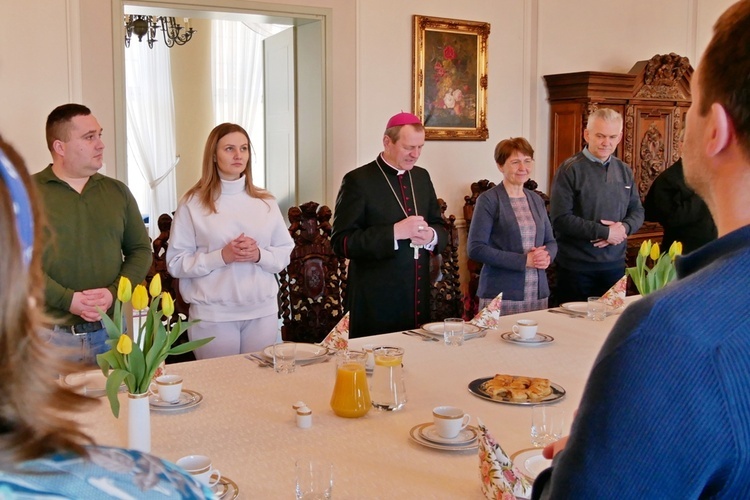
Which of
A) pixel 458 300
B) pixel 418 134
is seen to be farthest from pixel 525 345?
pixel 458 300

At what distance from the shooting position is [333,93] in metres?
5.54

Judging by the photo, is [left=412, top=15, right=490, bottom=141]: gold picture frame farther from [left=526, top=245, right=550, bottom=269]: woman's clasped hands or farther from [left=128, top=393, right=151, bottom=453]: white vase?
[left=128, top=393, right=151, bottom=453]: white vase

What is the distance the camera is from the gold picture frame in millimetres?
5879

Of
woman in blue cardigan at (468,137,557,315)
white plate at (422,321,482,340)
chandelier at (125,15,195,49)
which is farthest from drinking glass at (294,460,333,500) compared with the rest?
chandelier at (125,15,195,49)

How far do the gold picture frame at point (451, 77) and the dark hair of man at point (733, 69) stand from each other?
481cm

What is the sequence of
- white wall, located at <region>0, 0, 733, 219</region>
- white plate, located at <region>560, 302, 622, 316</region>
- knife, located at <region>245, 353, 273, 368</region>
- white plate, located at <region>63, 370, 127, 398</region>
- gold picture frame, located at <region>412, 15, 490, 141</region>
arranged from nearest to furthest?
1. white plate, located at <region>63, 370, 127, 398</region>
2. knife, located at <region>245, 353, 273, 368</region>
3. white plate, located at <region>560, 302, 622, 316</region>
4. white wall, located at <region>0, 0, 733, 219</region>
5. gold picture frame, located at <region>412, 15, 490, 141</region>

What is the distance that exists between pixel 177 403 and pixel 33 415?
159 cm

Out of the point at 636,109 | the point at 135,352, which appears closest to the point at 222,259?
the point at 135,352

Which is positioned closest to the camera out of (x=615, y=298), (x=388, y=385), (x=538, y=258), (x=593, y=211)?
(x=388, y=385)

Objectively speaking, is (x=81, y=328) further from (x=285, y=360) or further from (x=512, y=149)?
(x=512, y=149)

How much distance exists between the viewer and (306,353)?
2.78m

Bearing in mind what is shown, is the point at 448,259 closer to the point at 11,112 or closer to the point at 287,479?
the point at 11,112

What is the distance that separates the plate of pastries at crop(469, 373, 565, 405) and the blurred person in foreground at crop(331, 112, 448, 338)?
145cm

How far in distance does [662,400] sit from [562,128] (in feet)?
19.1
